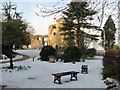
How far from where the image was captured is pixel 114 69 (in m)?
5.11

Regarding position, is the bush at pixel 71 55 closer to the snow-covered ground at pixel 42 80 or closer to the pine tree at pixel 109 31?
the pine tree at pixel 109 31

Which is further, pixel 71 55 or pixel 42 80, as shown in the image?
pixel 71 55

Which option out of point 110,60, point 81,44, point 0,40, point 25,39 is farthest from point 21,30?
point 81,44

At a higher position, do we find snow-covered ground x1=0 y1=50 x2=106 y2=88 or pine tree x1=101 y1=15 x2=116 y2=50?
pine tree x1=101 y1=15 x2=116 y2=50

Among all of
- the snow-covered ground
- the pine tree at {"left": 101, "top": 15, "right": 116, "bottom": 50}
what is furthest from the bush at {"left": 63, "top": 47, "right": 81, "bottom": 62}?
the snow-covered ground

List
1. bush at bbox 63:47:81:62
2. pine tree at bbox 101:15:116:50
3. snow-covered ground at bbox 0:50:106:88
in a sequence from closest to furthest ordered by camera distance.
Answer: snow-covered ground at bbox 0:50:106:88
pine tree at bbox 101:15:116:50
bush at bbox 63:47:81:62

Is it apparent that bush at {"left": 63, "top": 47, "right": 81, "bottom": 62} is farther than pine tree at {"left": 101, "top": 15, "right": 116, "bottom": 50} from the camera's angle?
Yes

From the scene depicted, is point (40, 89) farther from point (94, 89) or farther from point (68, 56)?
point (68, 56)

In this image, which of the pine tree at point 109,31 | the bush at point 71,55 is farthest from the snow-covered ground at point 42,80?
the bush at point 71,55

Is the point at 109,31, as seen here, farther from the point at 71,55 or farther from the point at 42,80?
the point at 42,80

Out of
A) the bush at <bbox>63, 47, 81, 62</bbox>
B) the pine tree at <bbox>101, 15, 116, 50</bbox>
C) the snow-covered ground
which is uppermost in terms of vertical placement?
the pine tree at <bbox>101, 15, 116, 50</bbox>

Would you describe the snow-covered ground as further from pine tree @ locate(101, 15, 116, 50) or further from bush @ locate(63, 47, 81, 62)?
bush @ locate(63, 47, 81, 62)

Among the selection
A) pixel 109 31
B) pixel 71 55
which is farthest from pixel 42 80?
pixel 109 31

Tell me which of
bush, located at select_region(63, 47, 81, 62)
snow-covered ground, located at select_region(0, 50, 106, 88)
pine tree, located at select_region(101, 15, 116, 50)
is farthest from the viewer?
bush, located at select_region(63, 47, 81, 62)
